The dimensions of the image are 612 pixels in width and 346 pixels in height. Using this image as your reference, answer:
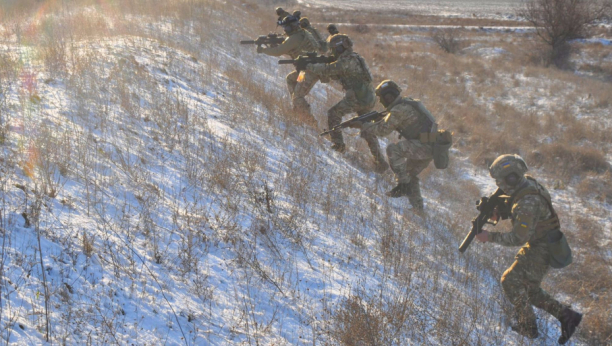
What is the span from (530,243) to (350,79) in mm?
4249

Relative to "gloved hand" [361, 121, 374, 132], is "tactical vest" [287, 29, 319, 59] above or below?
above

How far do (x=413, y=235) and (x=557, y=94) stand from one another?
1440 cm

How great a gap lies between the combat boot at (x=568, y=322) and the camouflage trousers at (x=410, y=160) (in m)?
2.63

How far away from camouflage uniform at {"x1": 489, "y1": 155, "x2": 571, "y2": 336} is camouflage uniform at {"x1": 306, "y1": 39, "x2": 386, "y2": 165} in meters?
3.30

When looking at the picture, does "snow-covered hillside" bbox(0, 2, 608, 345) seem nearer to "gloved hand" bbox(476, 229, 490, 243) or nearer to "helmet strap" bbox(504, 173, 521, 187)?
"gloved hand" bbox(476, 229, 490, 243)

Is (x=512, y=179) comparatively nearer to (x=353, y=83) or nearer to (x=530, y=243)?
(x=530, y=243)

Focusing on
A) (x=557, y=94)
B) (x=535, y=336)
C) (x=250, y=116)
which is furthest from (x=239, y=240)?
(x=557, y=94)

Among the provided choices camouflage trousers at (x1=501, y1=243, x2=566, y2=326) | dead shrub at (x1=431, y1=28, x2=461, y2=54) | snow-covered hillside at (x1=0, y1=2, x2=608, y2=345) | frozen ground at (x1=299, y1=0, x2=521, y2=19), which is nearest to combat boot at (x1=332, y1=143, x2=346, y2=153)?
snow-covered hillside at (x1=0, y1=2, x2=608, y2=345)

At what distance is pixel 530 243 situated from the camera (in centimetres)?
460

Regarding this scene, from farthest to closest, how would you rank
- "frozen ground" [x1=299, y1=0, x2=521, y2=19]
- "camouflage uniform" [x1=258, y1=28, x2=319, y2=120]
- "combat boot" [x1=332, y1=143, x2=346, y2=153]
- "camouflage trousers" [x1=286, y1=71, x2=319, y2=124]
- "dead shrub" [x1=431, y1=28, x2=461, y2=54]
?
"frozen ground" [x1=299, y1=0, x2=521, y2=19] < "dead shrub" [x1=431, y1=28, x2=461, y2=54] < "camouflage uniform" [x1=258, y1=28, x2=319, y2=120] < "camouflage trousers" [x1=286, y1=71, x2=319, y2=124] < "combat boot" [x1=332, y1=143, x2=346, y2=153]

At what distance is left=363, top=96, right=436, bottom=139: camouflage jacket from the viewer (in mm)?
6305

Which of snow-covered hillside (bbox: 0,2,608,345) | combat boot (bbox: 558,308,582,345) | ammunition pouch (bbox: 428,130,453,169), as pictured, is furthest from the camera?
ammunition pouch (bbox: 428,130,453,169)

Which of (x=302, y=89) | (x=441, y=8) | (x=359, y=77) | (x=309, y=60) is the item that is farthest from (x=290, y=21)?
(x=441, y=8)

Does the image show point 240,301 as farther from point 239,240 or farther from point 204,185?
point 204,185
